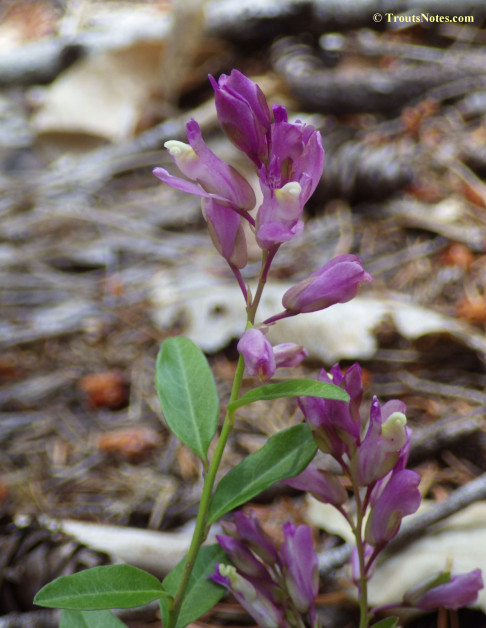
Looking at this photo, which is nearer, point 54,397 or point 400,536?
point 400,536

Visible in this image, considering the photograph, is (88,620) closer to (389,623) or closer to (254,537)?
(254,537)

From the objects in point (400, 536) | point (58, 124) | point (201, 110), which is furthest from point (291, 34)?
point (400, 536)

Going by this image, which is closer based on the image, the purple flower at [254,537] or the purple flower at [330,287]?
the purple flower at [330,287]

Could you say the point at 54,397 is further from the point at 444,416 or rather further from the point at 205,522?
the point at 205,522

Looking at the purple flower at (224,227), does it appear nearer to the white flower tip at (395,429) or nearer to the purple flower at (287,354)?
the purple flower at (287,354)

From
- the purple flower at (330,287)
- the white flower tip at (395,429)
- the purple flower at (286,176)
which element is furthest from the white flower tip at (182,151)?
the white flower tip at (395,429)

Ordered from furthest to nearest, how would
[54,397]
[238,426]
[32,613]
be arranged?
[54,397], [238,426], [32,613]

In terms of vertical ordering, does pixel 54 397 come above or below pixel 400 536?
below
